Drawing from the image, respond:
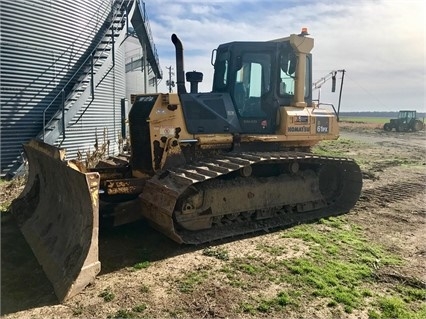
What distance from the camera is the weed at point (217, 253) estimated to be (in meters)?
5.36

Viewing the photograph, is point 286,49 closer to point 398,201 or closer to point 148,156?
point 148,156

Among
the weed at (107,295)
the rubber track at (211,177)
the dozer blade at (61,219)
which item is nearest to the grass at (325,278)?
the rubber track at (211,177)

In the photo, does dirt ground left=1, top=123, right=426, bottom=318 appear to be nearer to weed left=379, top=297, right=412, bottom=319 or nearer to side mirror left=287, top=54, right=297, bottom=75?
weed left=379, top=297, right=412, bottom=319

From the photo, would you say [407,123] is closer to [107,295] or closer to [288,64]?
[288,64]

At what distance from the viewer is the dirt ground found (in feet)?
13.0

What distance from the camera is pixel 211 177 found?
18.9 feet

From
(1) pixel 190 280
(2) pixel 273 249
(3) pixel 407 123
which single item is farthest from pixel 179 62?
(3) pixel 407 123

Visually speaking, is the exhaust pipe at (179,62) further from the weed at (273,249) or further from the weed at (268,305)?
the weed at (268,305)

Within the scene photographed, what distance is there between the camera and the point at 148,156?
A: 663cm

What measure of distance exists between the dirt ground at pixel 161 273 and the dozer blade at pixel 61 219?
6.4 inches

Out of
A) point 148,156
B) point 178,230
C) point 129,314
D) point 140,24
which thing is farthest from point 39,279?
point 140,24

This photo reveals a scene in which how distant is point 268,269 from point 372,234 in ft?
8.44

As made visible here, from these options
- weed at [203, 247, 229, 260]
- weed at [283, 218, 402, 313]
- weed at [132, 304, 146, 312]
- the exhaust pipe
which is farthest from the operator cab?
weed at [132, 304, 146, 312]

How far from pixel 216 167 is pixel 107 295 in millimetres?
2636
